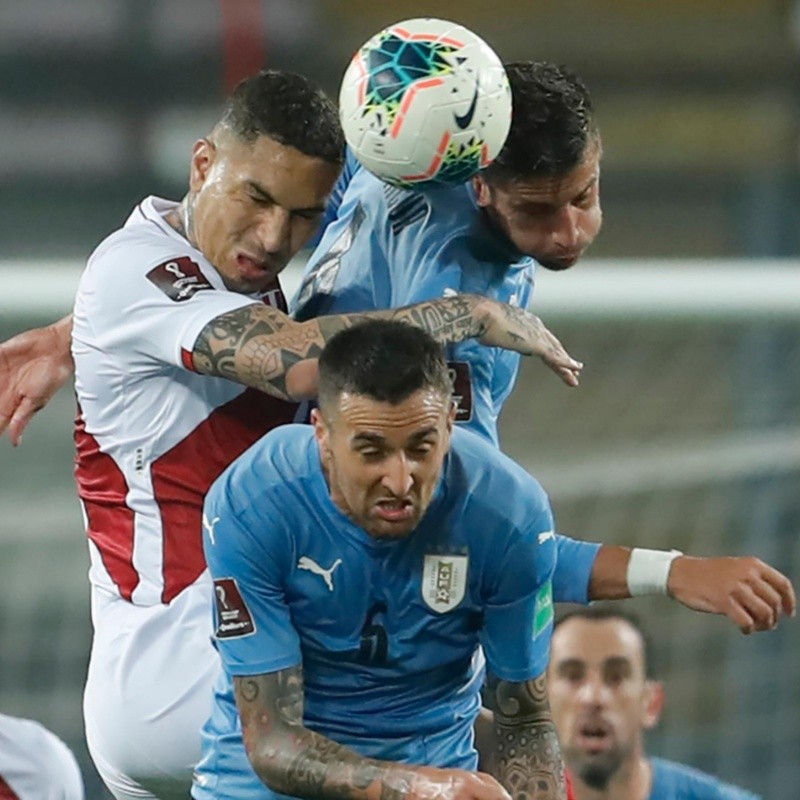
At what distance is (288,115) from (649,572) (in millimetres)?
1030

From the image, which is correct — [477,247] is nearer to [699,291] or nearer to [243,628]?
[243,628]

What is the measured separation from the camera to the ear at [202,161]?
12.7 ft

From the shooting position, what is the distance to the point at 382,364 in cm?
345

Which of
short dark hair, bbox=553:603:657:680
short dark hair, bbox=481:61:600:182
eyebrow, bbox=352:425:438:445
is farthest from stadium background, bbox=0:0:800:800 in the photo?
eyebrow, bbox=352:425:438:445

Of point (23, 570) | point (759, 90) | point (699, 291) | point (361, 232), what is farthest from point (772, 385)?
point (361, 232)

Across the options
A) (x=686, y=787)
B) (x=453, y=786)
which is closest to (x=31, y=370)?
(x=453, y=786)

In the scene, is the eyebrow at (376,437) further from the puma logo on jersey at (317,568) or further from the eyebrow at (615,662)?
the eyebrow at (615,662)

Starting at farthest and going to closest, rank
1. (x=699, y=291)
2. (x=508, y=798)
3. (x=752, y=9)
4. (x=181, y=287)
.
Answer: (x=752, y=9) < (x=699, y=291) < (x=181, y=287) < (x=508, y=798)

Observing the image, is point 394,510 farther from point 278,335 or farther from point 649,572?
point 649,572

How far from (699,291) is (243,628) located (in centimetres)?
326

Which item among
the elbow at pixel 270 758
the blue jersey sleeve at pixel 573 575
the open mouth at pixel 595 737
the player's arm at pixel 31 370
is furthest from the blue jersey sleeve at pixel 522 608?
the open mouth at pixel 595 737

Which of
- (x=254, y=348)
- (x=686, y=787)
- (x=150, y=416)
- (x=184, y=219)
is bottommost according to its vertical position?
(x=686, y=787)

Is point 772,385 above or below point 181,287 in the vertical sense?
below

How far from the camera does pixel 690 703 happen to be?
836 cm
